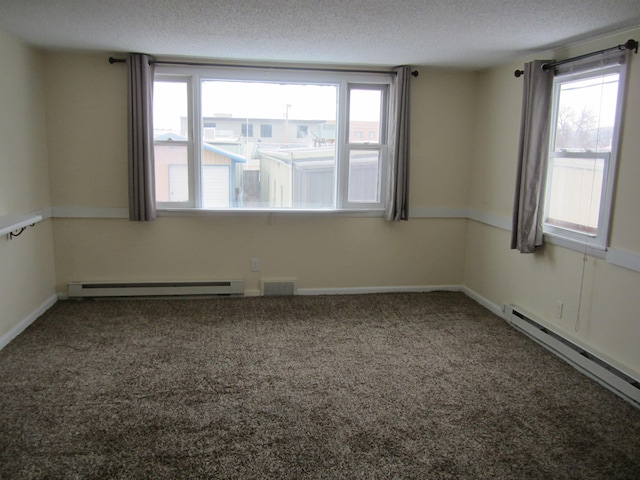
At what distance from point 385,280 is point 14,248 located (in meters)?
3.32

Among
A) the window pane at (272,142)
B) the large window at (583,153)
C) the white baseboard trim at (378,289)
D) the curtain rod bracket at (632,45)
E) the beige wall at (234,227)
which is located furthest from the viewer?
the white baseboard trim at (378,289)

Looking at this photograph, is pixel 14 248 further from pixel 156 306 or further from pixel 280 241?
pixel 280 241

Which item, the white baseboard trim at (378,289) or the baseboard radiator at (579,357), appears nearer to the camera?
the baseboard radiator at (579,357)

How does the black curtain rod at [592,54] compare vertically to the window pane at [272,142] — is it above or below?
above

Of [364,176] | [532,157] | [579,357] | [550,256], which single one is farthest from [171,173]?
[579,357]

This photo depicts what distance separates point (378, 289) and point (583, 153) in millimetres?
2336

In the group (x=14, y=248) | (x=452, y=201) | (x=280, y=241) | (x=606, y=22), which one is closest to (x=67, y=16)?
(x=14, y=248)

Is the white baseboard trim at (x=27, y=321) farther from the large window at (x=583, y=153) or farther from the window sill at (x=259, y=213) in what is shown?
the large window at (x=583, y=153)

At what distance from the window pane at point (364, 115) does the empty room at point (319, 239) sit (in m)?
0.02

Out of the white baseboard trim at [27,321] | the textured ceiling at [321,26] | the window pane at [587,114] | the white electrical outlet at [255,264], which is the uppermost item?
the textured ceiling at [321,26]

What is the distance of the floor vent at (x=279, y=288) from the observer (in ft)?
16.2

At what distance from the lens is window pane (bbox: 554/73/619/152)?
3.30m

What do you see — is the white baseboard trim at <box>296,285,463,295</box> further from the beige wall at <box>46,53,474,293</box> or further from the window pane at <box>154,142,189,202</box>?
the window pane at <box>154,142,189,202</box>

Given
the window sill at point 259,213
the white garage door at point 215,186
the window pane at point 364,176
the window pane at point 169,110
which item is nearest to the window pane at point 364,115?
the window pane at point 364,176
